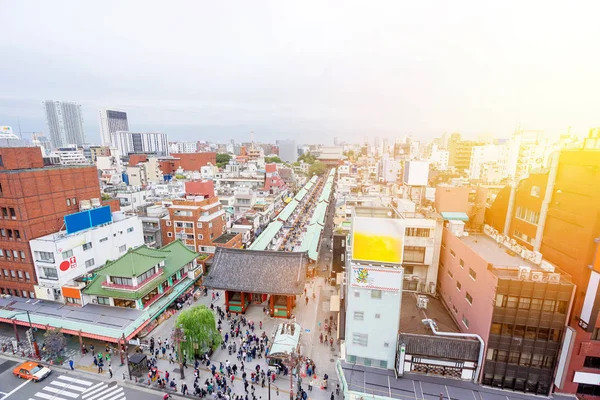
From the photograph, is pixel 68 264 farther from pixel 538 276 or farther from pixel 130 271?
pixel 538 276

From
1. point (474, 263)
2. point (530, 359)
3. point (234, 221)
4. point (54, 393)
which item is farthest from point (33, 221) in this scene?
point (530, 359)

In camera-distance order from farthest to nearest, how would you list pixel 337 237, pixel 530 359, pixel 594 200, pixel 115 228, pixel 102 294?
pixel 337 237
pixel 115 228
pixel 102 294
pixel 530 359
pixel 594 200

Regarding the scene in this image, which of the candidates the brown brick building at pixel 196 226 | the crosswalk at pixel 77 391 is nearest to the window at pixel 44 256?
the crosswalk at pixel 77 391

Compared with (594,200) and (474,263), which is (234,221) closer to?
(474,263)

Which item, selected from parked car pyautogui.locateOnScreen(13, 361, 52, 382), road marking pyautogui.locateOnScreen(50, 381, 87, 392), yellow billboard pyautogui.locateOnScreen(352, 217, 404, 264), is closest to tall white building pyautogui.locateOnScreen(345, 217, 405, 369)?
yellow billboard pyautogui.locateOnScreen(352, 217, 404, 264)

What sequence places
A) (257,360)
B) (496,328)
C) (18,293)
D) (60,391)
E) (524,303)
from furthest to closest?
(18,293)
(257,360)
(60,391)
(496,328)
(524,303)

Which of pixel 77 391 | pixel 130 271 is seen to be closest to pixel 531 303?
pixel 130 271
